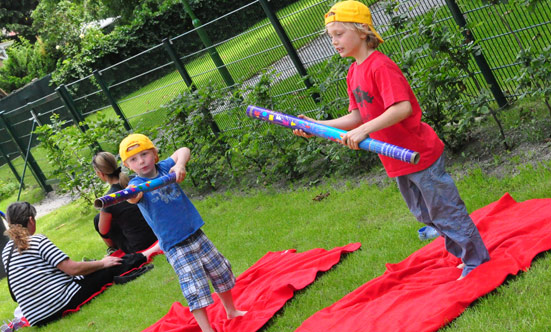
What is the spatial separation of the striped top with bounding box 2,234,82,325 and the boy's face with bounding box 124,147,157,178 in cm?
253

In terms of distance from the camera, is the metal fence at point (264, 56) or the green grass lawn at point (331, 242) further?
the metal fence at point (264, 56)

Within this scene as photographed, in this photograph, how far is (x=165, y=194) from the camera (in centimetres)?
448

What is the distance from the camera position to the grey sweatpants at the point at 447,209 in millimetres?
3596

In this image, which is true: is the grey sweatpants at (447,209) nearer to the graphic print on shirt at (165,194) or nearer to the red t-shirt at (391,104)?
the red t-shirt at (391,104)

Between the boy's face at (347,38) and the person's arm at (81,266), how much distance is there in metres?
4.18

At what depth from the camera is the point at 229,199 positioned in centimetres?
828

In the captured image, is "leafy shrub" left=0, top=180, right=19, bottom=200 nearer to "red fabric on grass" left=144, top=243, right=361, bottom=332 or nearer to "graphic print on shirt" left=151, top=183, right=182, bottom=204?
"red fabric on grass" left=144, top=243, right=361, bottom=332

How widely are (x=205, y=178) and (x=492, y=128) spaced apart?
4.31 meters

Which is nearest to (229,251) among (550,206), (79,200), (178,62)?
(550,206)

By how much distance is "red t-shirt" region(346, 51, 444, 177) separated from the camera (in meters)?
3.44

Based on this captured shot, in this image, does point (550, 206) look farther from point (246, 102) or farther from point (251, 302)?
point (246, 102)

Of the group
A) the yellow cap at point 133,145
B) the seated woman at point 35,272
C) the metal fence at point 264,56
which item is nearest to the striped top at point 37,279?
the seated woman at point 35,272

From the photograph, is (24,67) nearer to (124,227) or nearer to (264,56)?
(264,56)

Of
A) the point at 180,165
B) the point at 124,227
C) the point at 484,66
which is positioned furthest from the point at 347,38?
the point at 124,227
